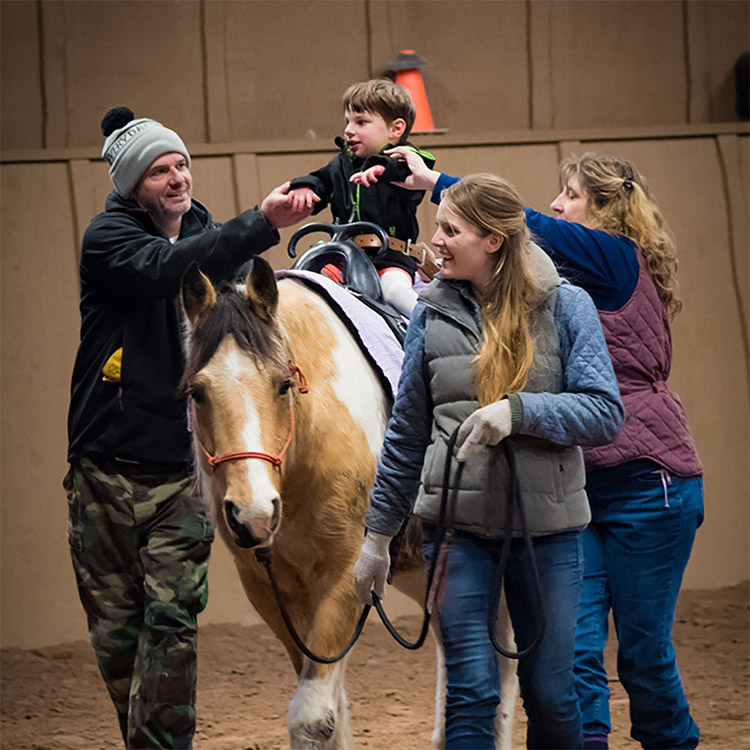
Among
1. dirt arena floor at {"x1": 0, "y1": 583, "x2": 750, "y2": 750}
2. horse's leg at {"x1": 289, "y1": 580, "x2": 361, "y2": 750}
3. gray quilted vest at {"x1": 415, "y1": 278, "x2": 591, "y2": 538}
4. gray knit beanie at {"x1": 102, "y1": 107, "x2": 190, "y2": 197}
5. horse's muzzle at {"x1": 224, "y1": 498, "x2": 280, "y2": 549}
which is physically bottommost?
dirt arena floor at {"x1": 0, "y1": 583, "x2": 750, "y2": 750}

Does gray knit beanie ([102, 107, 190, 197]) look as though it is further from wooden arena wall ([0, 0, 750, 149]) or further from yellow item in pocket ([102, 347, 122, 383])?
wooden arena wall ([0, 0, 750, 149])

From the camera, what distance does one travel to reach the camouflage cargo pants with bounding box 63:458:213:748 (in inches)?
121

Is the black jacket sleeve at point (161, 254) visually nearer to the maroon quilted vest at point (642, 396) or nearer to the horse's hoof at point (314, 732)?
the maroon quilted vest at point (642, 396)

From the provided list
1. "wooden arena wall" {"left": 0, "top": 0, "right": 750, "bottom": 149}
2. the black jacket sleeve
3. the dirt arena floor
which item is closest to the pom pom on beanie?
the black jacket sleeve

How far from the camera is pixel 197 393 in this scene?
2.75m

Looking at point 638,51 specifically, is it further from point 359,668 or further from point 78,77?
point 359,668

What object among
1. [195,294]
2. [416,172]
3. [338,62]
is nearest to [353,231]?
[416,172]

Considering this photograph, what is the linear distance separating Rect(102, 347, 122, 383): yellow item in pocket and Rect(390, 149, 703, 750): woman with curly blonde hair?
0.98 meters

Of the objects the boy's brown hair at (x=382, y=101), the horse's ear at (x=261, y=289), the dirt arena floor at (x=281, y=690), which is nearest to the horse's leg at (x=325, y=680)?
the horse's ear at (x=261, y=289)

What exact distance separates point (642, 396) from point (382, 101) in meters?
1.41

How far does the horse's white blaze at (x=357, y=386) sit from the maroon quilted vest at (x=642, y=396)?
1.94 feet

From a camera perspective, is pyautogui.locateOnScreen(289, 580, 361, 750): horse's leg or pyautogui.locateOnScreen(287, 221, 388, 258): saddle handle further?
pyautogui.locateOnScreen(287, 221, 388, 258): saddle handle

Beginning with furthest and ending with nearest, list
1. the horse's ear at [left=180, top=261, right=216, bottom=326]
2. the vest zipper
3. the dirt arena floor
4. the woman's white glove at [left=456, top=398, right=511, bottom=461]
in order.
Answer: the dirt arena floor, the vest zipper, the horse's ear at [left=180, top=261, right=216, bottom=326], the woman's white glove at [left=456, top=398, right=511, bottom=461]

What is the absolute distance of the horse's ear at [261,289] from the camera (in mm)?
2865
